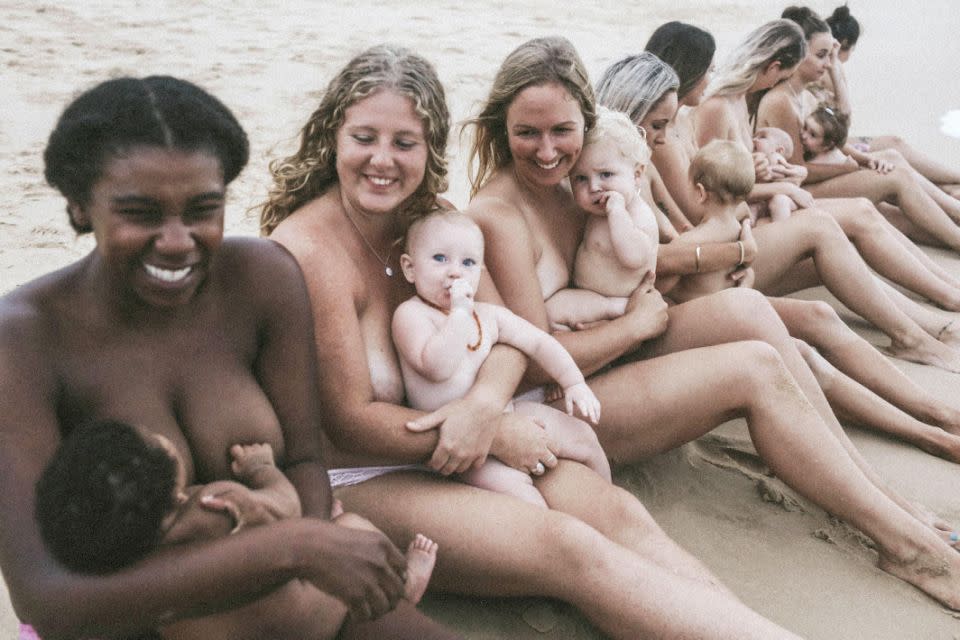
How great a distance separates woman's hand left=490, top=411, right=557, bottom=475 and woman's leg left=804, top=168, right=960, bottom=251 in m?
4.00

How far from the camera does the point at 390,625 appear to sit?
7.15 ft

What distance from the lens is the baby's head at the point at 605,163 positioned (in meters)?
3.27

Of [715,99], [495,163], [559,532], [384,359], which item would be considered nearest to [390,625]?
[559,532]

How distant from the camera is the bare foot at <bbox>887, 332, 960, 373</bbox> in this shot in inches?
176

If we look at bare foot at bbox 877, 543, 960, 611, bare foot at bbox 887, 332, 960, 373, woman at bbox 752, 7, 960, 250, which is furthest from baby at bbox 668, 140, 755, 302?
woman at bbox 752, 7, 960, 250

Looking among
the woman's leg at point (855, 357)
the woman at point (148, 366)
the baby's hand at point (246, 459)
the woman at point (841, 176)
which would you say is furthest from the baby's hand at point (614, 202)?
the woman at point (841, 176)

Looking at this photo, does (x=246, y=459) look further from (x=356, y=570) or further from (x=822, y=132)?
(x=822, y=132)

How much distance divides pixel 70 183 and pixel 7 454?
56cm

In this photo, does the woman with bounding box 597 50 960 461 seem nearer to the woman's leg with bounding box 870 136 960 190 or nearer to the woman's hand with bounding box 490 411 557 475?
the woman's hand with bounding box 490 411 557 475

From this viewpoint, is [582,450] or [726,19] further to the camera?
[726,19]

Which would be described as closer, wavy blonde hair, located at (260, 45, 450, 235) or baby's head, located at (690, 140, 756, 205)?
wavy blonde hair, located at (260, 45, 450, 235)

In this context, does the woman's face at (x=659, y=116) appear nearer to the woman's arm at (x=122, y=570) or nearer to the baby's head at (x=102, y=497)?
the woman's arm at (x=122, y=570)

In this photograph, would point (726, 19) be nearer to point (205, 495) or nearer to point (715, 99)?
point (715, 99)

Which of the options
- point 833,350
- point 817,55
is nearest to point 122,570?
point 833,350
